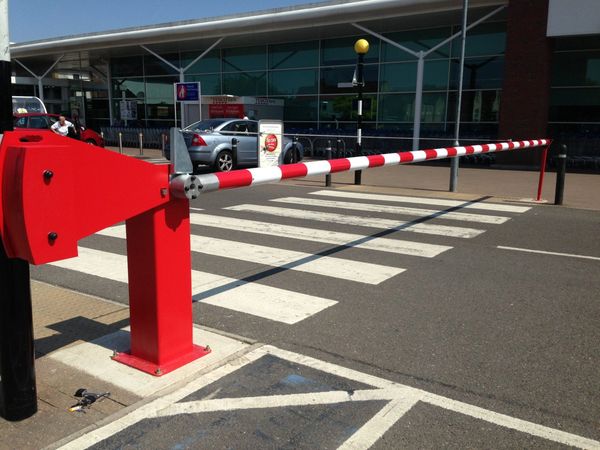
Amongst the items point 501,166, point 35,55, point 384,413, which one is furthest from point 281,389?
point 35,55

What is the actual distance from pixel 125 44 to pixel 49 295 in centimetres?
2742

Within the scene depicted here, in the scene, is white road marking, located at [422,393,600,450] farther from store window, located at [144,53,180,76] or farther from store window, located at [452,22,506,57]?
store window, located at [144,53,180,76]

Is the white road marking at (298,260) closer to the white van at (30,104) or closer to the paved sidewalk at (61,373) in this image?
the paved sidewalk at (61,373)

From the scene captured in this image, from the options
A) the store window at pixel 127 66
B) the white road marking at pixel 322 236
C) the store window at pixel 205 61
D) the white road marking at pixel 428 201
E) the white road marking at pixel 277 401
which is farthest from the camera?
the store window at pixel 127 66

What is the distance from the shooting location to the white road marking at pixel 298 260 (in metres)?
5.97

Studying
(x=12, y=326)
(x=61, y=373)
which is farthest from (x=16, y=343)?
(x=61, y=373)

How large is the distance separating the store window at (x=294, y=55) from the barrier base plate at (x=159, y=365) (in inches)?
985

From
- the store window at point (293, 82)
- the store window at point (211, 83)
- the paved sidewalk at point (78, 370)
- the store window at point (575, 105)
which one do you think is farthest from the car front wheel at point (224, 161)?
the store window at point (211, 83)

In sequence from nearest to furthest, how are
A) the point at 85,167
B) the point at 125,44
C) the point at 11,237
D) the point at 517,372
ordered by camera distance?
the point at 11,237
the point at 85,167
the point at 517,372
the point at 125,44

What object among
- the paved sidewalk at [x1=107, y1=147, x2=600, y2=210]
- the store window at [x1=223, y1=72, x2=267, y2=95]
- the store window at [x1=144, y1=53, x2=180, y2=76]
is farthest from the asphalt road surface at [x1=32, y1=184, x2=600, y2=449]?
the store window at [x1=144, y1=53, x2=180, y2=76]

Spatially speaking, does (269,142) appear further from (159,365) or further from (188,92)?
(159,365)

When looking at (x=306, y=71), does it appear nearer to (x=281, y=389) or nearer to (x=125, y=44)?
(x=125, y=44)

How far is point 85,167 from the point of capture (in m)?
2.81

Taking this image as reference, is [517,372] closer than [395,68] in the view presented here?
Yes
